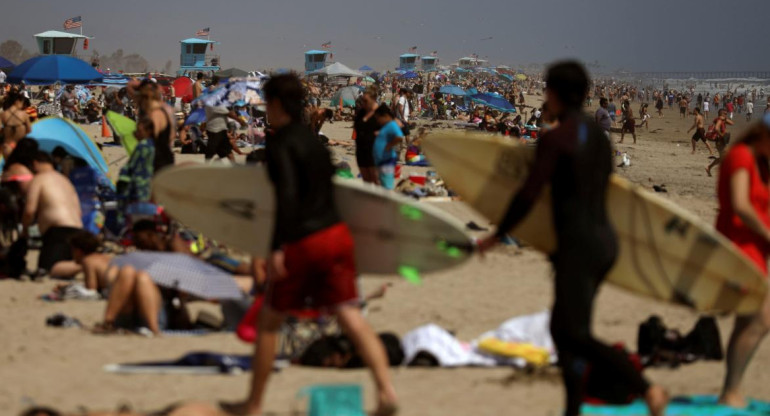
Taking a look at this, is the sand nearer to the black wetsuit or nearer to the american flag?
the black wetsuit

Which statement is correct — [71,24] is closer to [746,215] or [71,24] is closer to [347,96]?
[347,96]

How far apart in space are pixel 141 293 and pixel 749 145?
3.55m

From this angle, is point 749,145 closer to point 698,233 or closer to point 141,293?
→ point 698,233

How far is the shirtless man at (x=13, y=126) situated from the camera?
445 inches

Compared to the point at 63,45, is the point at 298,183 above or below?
above

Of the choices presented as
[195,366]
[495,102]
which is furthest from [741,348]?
[495,102]

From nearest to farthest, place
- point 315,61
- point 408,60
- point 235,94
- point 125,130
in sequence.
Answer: point 125,130, point 235,94, point 315,61, point 408,60

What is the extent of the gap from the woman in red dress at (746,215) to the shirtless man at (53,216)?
521 cm

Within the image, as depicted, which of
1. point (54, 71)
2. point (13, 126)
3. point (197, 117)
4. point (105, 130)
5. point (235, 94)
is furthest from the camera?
point (105, 130)

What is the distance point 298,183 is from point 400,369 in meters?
1.73

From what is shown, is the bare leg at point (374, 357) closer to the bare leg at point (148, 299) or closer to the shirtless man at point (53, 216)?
the bare leg at point (148, 299)

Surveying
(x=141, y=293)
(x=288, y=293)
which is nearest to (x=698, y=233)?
(x=288, y=293)

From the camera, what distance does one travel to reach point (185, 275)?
6.14 metres

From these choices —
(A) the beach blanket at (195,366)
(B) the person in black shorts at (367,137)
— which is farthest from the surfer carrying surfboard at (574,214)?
(B) the person in black shorts at (367,137)
